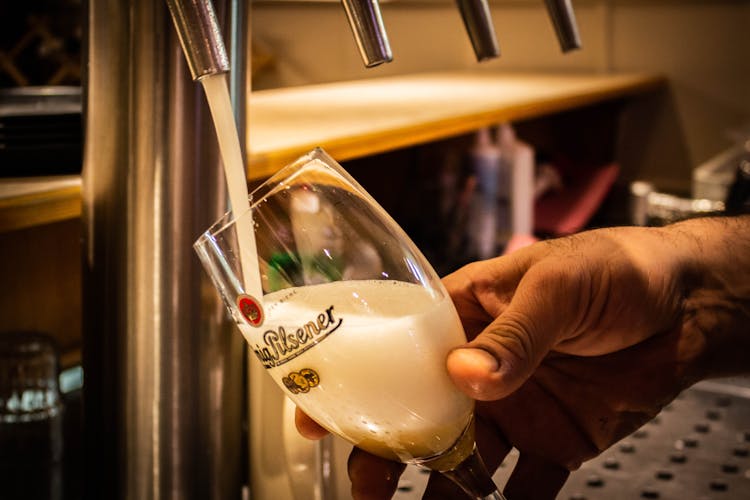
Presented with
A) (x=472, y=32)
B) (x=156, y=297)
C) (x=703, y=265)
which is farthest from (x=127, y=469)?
(x=703, y=265)

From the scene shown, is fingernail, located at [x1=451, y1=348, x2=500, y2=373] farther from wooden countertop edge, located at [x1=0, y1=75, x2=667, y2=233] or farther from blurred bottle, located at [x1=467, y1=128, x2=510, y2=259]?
blurred bottle, located at [x1=467, y1=128, x2=510, y2=259]

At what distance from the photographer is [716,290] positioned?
962 mm

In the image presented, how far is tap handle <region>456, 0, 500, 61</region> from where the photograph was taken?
0.70 metres

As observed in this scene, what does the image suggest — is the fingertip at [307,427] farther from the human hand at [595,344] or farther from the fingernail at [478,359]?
the fingernail at [478,359]

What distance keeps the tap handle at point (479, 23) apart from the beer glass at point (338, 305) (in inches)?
5.9

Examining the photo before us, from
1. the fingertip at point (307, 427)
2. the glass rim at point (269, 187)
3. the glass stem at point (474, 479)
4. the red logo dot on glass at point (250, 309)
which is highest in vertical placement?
the glass rim at point (269, 187)

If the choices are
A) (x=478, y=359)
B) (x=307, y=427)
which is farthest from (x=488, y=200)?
(x=478, y=359)

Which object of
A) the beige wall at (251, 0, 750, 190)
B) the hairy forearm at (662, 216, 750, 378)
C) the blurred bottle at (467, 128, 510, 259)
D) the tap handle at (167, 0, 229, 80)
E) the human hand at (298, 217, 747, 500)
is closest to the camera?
the tap handle at (167, 0, 229, 80)

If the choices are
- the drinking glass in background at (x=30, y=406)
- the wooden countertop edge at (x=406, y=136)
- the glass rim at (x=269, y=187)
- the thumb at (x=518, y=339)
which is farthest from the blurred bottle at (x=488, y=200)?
the glass rim at (x=269, y=187)

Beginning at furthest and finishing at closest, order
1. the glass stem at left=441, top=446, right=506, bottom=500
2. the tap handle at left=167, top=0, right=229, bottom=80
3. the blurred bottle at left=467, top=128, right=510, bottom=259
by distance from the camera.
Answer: the blurred bottle at left=467, top=128, right=510, bottom=259 → the glass stem at left=441, top=446, right=506, bottom=500 → the tap handle at left=167, top=0, right=229, bottom=80

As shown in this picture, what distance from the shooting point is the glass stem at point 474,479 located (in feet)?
2.26

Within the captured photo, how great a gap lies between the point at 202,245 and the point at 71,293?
642 mm

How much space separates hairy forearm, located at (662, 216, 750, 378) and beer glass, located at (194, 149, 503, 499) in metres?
0.38

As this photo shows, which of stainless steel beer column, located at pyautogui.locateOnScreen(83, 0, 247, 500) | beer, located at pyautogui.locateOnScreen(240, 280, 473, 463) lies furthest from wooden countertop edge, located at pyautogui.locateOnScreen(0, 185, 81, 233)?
beer, located at pyautogui.locateOnScreen(240, 280, 473, 463)
